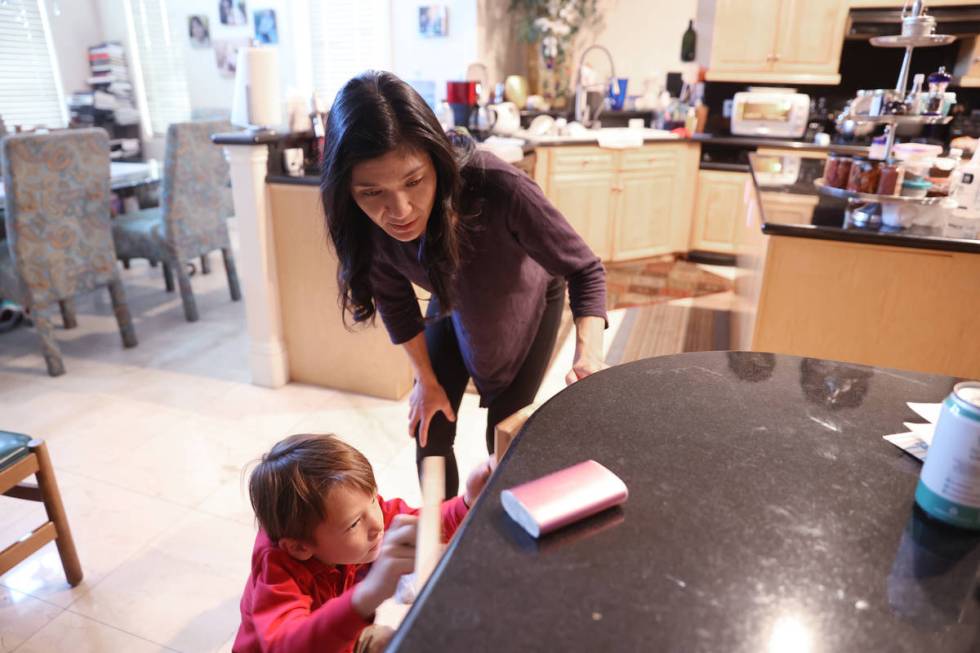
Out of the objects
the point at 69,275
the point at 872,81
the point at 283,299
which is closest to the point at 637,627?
the point at 283,299

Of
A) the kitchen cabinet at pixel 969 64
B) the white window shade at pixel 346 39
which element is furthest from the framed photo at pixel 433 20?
the kitchen cabinet at pixel 969 64

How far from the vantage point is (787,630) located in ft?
1.62

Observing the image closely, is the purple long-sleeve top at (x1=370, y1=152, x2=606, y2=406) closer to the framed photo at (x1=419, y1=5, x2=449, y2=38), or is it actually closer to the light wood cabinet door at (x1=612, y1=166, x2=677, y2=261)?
the light wood cabinet door at (x1=612, y1=166, x2=677, y2=261)

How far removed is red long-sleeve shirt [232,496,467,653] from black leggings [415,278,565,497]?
1.20 feet

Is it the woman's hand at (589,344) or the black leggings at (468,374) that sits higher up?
the woman's hand at (589,344)

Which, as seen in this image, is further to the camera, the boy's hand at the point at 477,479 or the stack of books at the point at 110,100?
the stack of books at the point at 110,100

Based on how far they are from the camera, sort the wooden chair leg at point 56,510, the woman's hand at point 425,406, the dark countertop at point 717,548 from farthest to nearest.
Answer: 1. the wooden chair leg at point 56,510
2. the woman's hand at point 425,406
3. the dark countertop at point 717,548

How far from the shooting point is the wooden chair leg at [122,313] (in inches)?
120

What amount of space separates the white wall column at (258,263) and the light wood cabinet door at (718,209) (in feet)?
10.0

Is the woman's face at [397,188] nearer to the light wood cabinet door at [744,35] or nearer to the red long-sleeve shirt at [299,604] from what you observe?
the red long-sleeve shirt at [299,604]

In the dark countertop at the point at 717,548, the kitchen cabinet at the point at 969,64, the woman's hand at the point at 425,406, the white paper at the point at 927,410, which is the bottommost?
the woman's hand at the point at 425,406

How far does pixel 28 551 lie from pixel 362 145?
4.40ft

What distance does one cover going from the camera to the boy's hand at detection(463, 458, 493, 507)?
37.6 inches

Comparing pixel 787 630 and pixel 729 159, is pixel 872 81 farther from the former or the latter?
pixel 787 630
